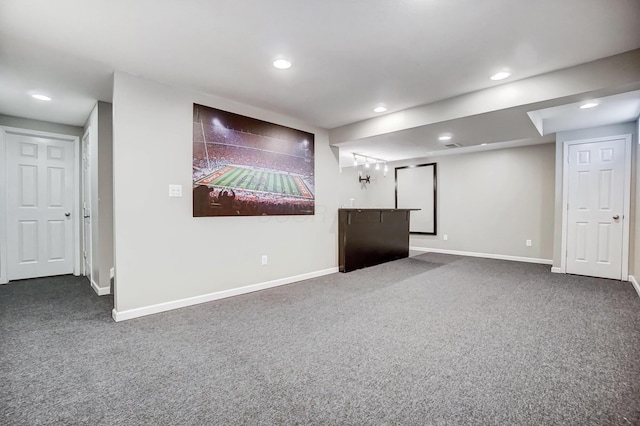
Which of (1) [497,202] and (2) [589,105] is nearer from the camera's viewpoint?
(2) [589,105]

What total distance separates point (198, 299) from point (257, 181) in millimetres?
1508

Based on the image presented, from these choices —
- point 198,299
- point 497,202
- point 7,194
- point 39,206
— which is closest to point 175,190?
point 198,299

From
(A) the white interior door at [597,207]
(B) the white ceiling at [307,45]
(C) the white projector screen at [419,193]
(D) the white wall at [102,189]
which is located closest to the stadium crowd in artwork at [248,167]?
(B) the white ceiling at [307,45]

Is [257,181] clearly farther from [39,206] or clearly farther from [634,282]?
[634,282]

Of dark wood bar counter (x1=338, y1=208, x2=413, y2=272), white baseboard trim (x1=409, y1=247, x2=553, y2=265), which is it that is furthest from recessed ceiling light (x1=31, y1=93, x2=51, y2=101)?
white baseboard trim (x1=409, y1=247, x2=553, y2=265)

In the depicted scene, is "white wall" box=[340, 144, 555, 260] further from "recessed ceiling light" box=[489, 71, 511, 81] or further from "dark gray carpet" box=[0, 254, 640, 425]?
"recessed ceiling light" box=[489, 71, 511, 81]

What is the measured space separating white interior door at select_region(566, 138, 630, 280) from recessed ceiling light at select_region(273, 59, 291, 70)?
465 centimetres

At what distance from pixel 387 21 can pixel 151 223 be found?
8.75 feet

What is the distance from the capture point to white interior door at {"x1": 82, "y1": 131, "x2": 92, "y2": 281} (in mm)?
4012

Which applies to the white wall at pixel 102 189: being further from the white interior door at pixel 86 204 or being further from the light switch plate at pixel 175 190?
the light switch plate at pixel 175 190

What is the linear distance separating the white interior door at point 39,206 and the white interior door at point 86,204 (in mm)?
259

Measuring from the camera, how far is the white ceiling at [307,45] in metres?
1.88

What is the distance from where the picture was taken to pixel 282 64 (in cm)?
260

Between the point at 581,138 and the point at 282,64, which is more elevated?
the point at 282,64
